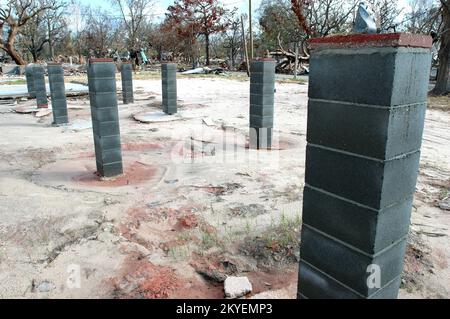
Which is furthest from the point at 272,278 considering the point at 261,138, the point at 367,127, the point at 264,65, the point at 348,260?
the point at 264,65

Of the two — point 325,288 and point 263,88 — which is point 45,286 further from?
point 263,88

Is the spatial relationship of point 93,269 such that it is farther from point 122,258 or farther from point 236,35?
point 236,35

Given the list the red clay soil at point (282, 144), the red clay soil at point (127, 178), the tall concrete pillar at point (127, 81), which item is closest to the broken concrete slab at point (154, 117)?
the tall concrete pillar at point (127, 81)

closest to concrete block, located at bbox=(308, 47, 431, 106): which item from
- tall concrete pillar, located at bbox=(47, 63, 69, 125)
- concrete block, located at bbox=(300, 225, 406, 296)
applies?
concrete block, located at bbox=(300, 225, 406, 296)

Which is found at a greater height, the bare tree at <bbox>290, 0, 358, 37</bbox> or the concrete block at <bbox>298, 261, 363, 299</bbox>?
the bare tree at <bbox>290, 0, 358, 37</bbox>

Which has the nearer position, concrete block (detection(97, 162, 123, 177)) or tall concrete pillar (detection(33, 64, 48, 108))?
concrete block (detection(97, 162, 123, 177))

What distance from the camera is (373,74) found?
1.59m

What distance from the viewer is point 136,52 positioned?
31.4 m

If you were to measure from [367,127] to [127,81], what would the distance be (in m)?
11.4

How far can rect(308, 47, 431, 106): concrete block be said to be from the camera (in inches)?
60.6

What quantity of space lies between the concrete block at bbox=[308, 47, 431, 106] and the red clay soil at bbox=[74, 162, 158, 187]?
12.4ft

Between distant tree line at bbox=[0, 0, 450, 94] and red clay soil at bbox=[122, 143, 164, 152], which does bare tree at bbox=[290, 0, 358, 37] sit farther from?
red clay soil at bbox=[122, 143, 164, 152]
